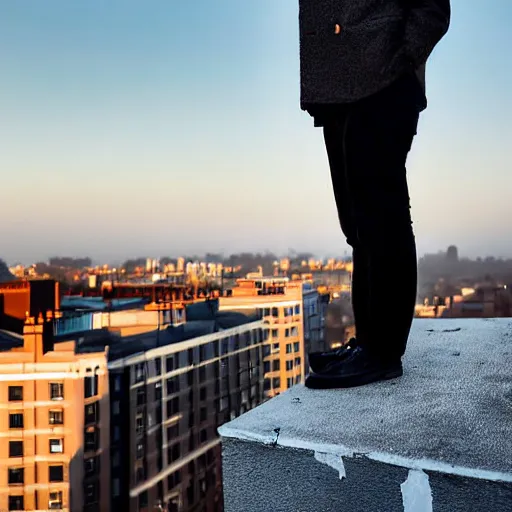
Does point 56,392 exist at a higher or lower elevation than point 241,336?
lower

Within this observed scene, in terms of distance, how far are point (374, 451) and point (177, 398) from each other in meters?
14.6

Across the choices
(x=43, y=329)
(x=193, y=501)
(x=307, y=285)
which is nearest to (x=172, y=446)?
(x=193, y=501)

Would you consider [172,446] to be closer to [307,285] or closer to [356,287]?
[307,285]

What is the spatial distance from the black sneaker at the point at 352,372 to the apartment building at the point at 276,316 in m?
7.29

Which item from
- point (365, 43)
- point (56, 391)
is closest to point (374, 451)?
point (365, 43)

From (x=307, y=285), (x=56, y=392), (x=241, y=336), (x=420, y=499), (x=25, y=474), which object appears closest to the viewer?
(x=420, y=499)

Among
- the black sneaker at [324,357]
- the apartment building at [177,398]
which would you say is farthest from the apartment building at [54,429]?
the black sneaker at [324,357]

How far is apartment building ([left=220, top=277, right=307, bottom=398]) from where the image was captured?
10.0 m

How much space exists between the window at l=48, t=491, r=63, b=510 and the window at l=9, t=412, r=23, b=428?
2510 millimetres

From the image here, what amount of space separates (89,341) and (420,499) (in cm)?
1338

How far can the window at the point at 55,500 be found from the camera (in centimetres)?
1451

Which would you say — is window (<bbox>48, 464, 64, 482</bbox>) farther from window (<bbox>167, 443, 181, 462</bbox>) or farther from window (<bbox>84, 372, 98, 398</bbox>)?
window (<bbox>167, 443, 181, 462</bbox>)

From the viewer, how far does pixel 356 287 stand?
0.95 metres

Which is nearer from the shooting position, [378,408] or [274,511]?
[274,511]
